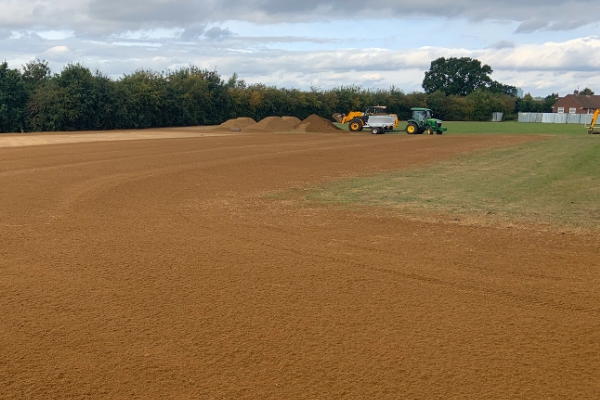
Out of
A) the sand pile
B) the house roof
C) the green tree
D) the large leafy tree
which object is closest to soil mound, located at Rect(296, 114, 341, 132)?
the sand pile

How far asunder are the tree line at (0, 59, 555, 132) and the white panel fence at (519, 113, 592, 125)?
23.7m

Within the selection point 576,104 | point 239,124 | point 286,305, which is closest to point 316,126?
point 239,124

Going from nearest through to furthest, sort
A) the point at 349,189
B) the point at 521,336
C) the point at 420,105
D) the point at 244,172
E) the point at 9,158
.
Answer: the point at 521,336
the point at 349,189
the point at 244,172
the point at 9,158
the point at 420,105

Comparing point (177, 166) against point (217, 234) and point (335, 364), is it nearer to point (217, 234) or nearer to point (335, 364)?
point (217, 234)

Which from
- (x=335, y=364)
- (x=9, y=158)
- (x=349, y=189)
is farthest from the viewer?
(x=9, y=158)

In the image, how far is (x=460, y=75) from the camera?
495 feet

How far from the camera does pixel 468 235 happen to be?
1127 centimetres

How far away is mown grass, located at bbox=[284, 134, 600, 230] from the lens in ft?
43.7

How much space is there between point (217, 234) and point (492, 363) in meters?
6.64

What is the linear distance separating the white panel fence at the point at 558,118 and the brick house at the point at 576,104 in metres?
21.3

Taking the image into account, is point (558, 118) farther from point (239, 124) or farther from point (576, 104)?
point (239, 124)

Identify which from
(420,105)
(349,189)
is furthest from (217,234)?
(420,105)

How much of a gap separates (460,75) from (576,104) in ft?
105

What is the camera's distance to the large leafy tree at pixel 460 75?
14975 cm
